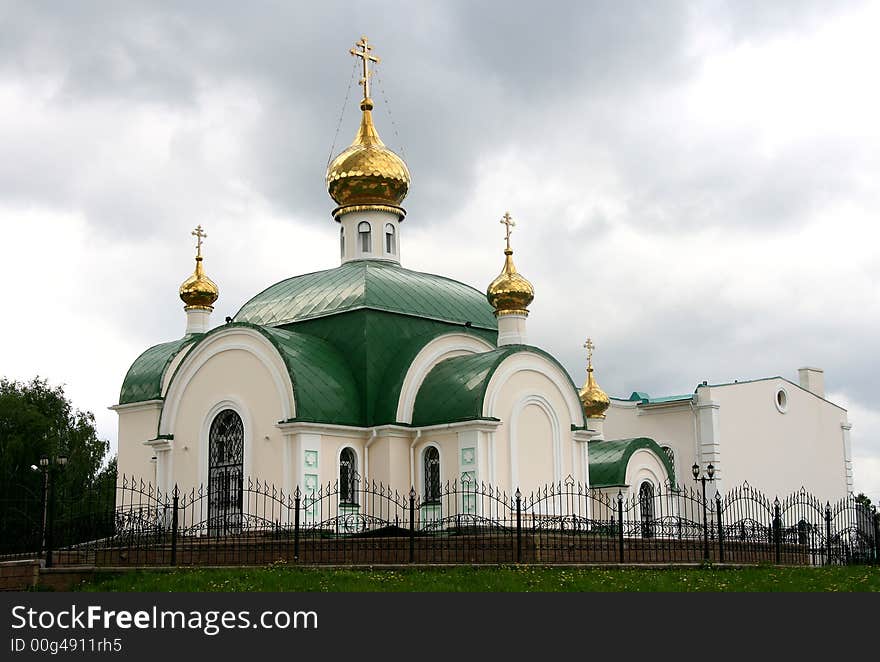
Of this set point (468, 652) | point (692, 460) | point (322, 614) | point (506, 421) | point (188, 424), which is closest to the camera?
point (468, 652)

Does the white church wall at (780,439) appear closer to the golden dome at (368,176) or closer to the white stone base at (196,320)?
the golden dome at (368,176)

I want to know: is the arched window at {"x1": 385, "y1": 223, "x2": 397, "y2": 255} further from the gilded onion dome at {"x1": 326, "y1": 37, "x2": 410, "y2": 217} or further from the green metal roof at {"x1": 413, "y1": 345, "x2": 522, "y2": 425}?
the green metal roof at {"x1": 413, "y1": 345, "x2": 522, "y2": 425}

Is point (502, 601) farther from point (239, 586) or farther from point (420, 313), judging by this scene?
point (420, 313)

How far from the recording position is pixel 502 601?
9.33m

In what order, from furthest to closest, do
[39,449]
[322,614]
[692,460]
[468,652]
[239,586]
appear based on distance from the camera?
[39,449], [692,460], [239,586], [322,614], [468,652]

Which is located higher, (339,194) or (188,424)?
(339,194)

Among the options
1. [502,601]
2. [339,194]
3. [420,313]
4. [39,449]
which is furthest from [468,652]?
[39,449]

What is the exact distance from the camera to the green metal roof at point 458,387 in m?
19.3

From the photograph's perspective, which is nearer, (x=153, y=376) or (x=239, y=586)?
(x=239, y=586)

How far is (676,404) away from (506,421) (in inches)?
397

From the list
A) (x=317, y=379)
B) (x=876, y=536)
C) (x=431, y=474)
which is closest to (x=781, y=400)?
(x=876, y=536)

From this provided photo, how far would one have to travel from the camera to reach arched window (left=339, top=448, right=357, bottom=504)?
19516mm

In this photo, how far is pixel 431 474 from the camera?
65.1 ft

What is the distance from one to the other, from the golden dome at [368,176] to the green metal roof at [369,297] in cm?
149
